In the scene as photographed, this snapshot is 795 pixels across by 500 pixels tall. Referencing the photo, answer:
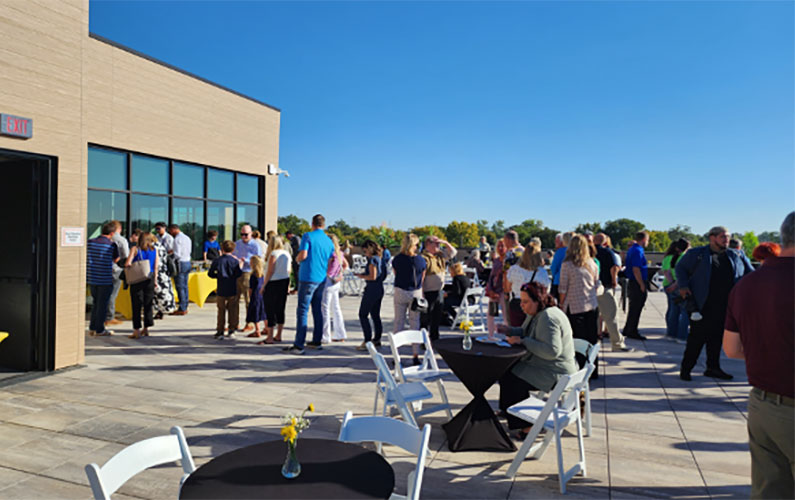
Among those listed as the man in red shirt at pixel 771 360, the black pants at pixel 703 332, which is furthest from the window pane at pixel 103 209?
the man in red shirt at pixel 771 360

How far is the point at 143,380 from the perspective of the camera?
18.6 feet

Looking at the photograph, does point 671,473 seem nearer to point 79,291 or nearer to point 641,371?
point 641,371

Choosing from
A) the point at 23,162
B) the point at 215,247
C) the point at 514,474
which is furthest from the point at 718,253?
the point at 215,247

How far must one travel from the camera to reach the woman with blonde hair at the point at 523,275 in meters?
6.29

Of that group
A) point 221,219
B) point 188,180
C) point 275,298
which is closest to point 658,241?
point 221,219

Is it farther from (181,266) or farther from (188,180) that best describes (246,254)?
(188,180)

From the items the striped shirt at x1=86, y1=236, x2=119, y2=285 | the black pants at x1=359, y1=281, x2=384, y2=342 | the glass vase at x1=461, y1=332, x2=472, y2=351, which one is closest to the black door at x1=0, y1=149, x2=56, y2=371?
the striped shirt at x1=86, y1=236, x2=119, y2=285

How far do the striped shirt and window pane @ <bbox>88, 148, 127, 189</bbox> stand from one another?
3177 mm

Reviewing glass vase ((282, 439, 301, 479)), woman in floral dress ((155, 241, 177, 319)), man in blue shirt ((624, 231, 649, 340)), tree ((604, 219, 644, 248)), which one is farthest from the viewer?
tree ((604, 219, 644, 248))

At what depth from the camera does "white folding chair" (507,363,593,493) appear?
10.8 feet

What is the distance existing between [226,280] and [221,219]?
668 cm

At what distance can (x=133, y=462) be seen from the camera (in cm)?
214

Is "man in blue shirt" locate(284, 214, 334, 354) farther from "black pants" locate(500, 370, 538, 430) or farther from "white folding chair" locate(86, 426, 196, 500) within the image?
"white folding chair" locate(86, 426, 196, 500)

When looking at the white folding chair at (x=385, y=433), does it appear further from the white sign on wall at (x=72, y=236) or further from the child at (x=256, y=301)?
the child at (x=256, y=301)
